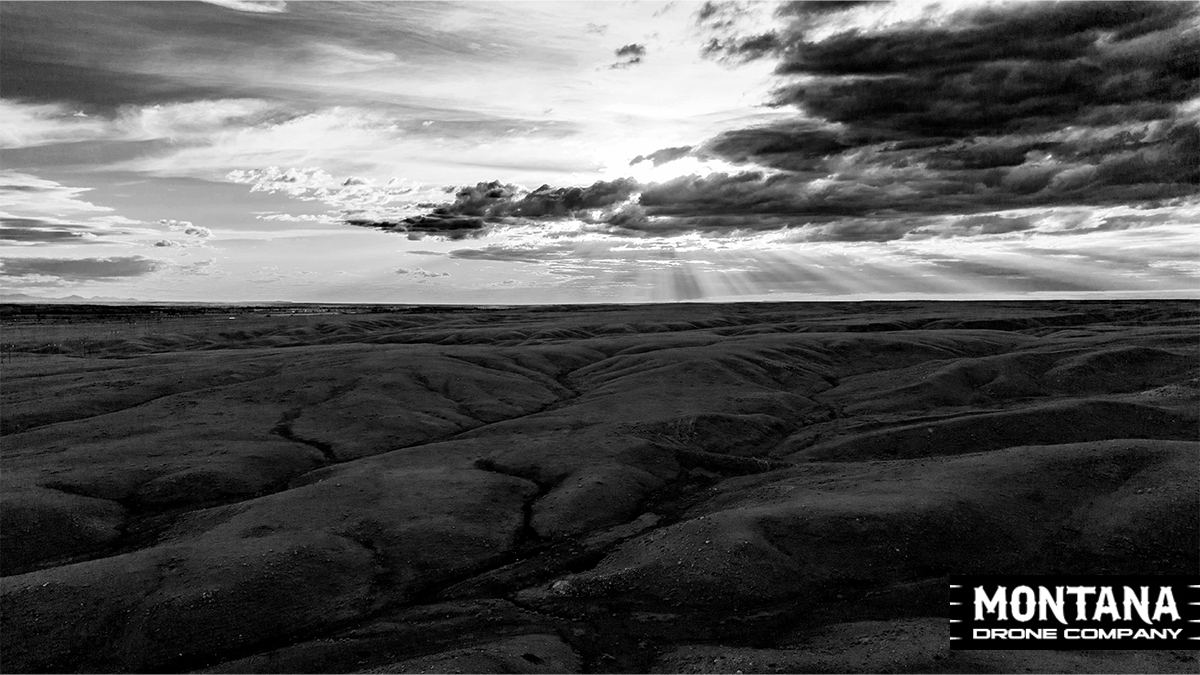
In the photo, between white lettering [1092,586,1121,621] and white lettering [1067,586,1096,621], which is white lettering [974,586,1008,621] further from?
white lettering [1092,586,1121,621]

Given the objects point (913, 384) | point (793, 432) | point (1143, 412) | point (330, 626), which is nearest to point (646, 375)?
point (793, 432)

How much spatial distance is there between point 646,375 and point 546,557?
3590 centimetres

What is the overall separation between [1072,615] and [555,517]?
18.8 m

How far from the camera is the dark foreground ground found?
21.0m

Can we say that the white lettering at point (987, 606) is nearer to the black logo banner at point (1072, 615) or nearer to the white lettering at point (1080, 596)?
the black logo banner at point (1072, 615)

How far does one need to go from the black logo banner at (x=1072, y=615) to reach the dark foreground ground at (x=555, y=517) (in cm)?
57

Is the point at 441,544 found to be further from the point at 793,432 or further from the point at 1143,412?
the point at 1143,412

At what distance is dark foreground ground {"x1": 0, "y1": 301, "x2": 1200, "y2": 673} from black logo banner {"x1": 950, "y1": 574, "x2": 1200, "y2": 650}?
572mm

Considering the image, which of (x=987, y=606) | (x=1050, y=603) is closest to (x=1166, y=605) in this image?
(x=1050, y=603)

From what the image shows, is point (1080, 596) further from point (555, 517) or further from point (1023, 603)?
point (555, 517)

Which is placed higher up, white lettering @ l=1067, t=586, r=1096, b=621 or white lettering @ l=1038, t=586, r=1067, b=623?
white lettering @ l=1038, t=586, r=1067, b=623

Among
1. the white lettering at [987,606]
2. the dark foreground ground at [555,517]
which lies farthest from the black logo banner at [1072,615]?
the dark foreground ground at [555,517]

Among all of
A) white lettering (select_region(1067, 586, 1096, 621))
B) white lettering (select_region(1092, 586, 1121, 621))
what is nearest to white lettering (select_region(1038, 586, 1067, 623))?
white lettering (select_region(1067, 586, 1096, 621))

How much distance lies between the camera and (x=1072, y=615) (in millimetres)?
19969
